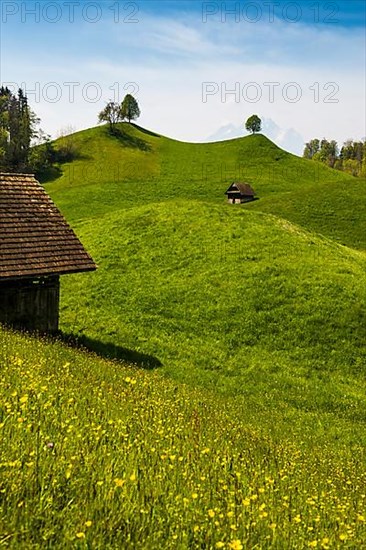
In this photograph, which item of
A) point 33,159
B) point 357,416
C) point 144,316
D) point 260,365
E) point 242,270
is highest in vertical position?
point 33,159

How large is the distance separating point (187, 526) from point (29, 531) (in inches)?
58.3

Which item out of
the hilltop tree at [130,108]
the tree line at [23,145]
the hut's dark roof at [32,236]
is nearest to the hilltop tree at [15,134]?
the tree line at [23,145]

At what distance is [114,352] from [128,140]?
110842mm

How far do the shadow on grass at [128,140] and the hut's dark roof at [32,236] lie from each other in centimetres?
10196

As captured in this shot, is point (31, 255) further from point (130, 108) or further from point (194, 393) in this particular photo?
point (130, 108)

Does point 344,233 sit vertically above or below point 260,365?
above

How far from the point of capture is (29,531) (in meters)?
3.82

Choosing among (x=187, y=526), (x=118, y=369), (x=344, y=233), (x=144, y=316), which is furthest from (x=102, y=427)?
(x=344, y=233)

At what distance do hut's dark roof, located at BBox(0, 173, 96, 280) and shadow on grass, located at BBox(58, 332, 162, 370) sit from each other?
3.15 metres

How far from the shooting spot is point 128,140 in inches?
4850

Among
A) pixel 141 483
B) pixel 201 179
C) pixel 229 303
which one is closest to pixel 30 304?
pixel 229 303

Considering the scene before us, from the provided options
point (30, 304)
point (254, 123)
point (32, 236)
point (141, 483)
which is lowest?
point (141, 483)

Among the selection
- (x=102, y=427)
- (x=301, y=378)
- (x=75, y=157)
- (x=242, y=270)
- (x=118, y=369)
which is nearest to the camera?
(x=102, y=427)

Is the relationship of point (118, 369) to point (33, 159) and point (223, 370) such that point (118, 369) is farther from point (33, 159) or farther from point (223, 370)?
point (33, 159)
